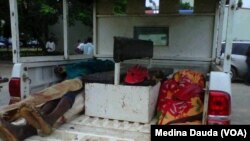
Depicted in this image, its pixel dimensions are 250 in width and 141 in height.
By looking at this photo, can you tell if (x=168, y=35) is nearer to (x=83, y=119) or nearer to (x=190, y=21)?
(x=190, y=21)

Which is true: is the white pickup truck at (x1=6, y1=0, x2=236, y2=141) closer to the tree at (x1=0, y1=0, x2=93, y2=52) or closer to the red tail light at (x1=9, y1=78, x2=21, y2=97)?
the red tail light at (x1=9, y1=78, x2=21, y2=97)

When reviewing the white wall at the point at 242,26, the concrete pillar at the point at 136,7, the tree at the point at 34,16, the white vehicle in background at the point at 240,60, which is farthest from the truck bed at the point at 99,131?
the white wall at the point at 242,26

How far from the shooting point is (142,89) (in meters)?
2.90

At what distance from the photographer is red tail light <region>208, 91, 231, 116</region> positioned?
2.45m

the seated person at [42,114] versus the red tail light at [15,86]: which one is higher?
the red tail light at [15,86]

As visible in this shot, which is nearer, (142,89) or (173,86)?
(142,89)

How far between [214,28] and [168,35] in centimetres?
75

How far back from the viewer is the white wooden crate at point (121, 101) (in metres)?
2.92

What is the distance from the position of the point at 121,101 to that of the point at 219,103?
3.15 ft

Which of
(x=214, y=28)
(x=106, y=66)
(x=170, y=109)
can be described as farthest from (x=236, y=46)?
(x=170, y=109)

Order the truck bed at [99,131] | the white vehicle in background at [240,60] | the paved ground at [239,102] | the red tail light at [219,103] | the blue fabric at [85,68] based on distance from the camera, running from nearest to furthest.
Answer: the red tail light at [219,103], the truck bed at [99,131], the blue fabric at [85,68], the paved ground at [239,102], the white vehicle in background at [240,60]

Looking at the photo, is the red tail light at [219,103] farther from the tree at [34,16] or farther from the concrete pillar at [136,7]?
the tree at [34,16]

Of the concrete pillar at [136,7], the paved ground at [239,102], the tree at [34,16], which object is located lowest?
the paved ground at [239,102]

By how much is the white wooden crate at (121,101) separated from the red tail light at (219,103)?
25.1 inches
